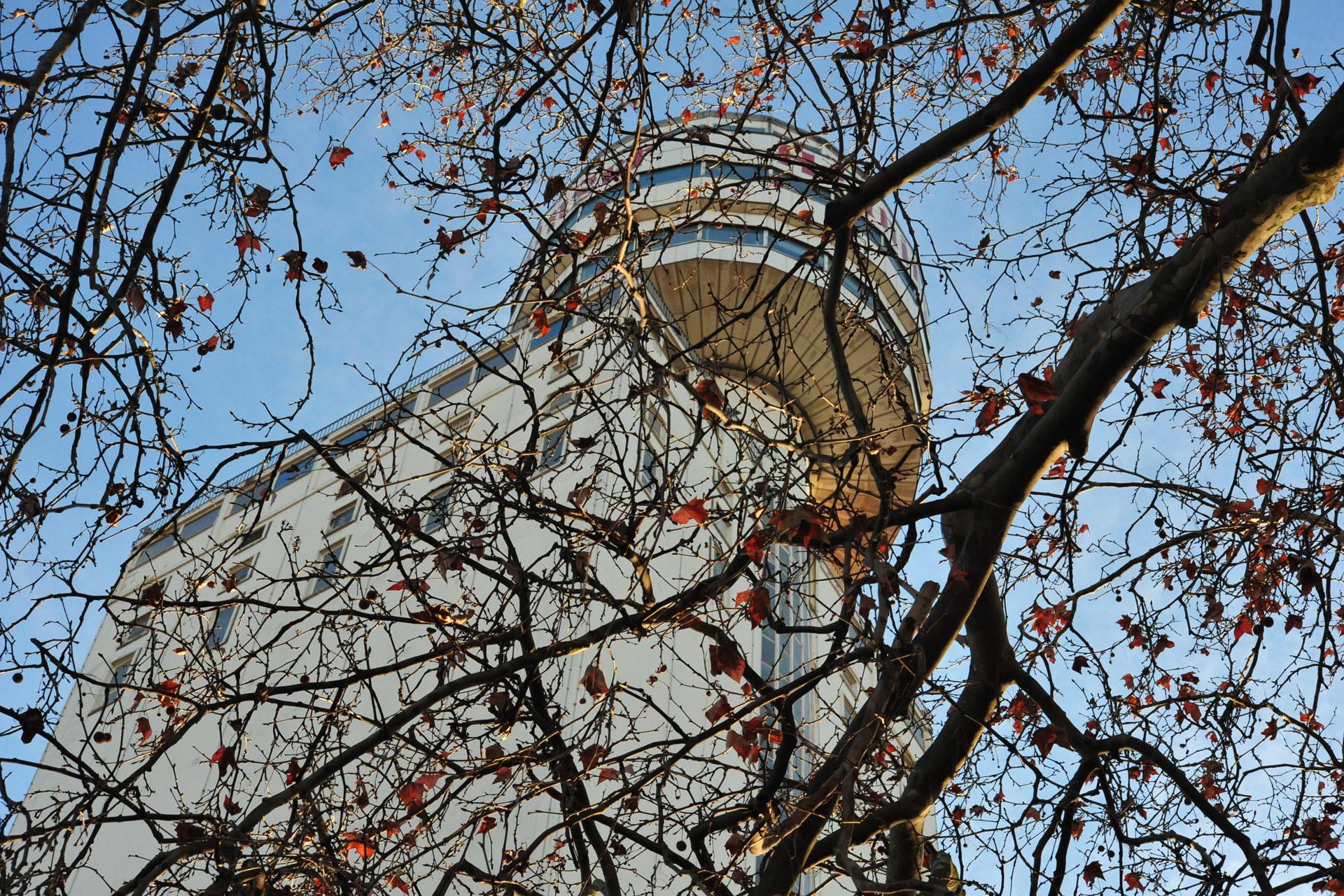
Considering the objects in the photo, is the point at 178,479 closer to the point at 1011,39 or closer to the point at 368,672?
the point at 368,672

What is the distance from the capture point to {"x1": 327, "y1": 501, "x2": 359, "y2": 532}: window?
24.7 meters

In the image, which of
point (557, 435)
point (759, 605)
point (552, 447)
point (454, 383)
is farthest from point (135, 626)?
point (454, 383)

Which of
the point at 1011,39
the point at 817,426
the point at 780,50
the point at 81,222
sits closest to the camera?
the point at 81,222

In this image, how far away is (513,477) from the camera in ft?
15.7

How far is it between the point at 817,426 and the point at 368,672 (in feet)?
64.0

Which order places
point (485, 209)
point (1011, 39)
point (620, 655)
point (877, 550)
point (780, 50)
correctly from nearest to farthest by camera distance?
1. point (877, 550)
2. point (485, 209)
3. point (780, 50)
4. point (1011, 39)
5. point (620, 655)

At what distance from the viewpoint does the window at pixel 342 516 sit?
80.9 ft

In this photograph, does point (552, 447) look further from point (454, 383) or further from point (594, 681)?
point (454, 383)

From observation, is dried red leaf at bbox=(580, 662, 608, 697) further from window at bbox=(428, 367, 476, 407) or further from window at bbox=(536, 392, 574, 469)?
window at bbox=(428, 367, 476, 407)

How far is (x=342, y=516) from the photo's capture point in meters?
25.3

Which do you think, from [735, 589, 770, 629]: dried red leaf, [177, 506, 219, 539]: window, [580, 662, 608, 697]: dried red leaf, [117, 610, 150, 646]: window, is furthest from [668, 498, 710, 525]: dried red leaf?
[177, 506, 219, 539]: window

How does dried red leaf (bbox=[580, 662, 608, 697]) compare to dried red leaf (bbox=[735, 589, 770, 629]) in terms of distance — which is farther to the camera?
dried red leaf (bbox=[580, 662, 608, 697])

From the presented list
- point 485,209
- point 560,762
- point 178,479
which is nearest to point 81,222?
point 178,479

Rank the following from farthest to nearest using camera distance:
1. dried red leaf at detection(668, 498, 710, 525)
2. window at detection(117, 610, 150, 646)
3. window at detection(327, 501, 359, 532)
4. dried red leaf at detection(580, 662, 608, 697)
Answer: window at detection(327, 501, 359, 532)
window at detection(117, 610, 150, 646)
dried red leaf at detection(580, 662, 608, 697)
dried red leaf at detection(668, 498, 710, 525)
